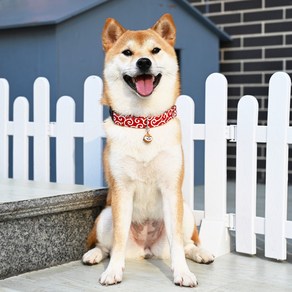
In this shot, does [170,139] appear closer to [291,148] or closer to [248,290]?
[248,290]

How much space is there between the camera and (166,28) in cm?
330

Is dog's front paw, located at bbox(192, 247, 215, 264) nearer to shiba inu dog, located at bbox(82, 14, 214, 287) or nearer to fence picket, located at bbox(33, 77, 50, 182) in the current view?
shiba inu dog, located at bbox(82, 14, 214, 287)

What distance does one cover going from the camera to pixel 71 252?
11.4ft

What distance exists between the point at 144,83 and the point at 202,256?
0.97 metres

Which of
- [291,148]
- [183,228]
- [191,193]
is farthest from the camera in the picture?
[291,148]

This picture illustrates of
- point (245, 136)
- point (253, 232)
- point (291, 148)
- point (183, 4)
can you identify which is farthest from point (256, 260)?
point (183, 4)

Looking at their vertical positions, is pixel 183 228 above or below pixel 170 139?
below

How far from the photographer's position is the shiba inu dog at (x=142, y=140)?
3.08 metres

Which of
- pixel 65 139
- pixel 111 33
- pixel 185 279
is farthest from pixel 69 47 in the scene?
pixel 185 279

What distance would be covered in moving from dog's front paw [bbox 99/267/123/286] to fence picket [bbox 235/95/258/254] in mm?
837

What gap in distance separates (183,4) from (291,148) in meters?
1.63

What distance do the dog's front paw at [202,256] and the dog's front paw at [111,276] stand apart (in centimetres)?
51

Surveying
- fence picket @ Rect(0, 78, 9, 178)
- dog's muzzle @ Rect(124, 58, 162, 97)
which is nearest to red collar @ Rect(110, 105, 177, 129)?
dog's muzzle @ Rect(124, 58, 162, 97)

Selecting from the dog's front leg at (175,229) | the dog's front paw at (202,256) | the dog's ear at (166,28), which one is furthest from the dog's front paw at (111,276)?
the dog's ear at (166,28)
